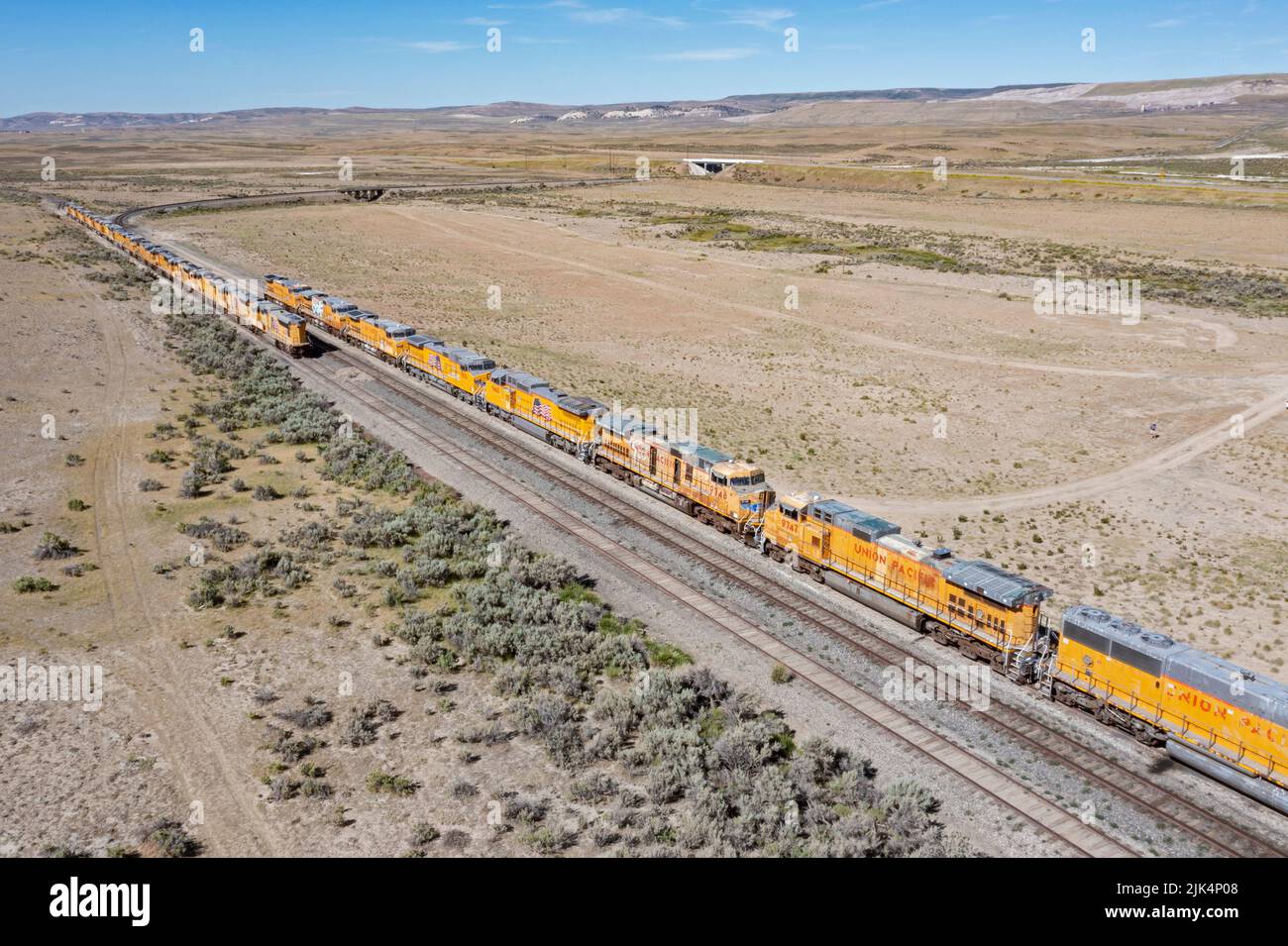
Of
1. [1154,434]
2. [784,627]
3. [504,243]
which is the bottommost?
[784,627]

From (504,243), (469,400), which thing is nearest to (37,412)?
(469,400)

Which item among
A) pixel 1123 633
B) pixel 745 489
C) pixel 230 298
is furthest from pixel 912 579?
pixel 230 298

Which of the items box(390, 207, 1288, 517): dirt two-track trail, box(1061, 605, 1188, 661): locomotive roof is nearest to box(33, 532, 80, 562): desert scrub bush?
box(390, 207, 1288, 517): dirt two-track trail

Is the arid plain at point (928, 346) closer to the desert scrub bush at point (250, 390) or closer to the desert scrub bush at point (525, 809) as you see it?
the desert scrub bush at point (250, 390)

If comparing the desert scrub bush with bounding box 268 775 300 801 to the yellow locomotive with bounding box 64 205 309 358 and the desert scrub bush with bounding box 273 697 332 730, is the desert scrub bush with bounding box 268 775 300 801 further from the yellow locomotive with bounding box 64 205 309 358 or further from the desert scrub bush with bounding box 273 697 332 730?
the yellow locomotive with bounding box 64 205 309 358

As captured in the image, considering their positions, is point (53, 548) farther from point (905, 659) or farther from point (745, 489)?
point (905, 659)
